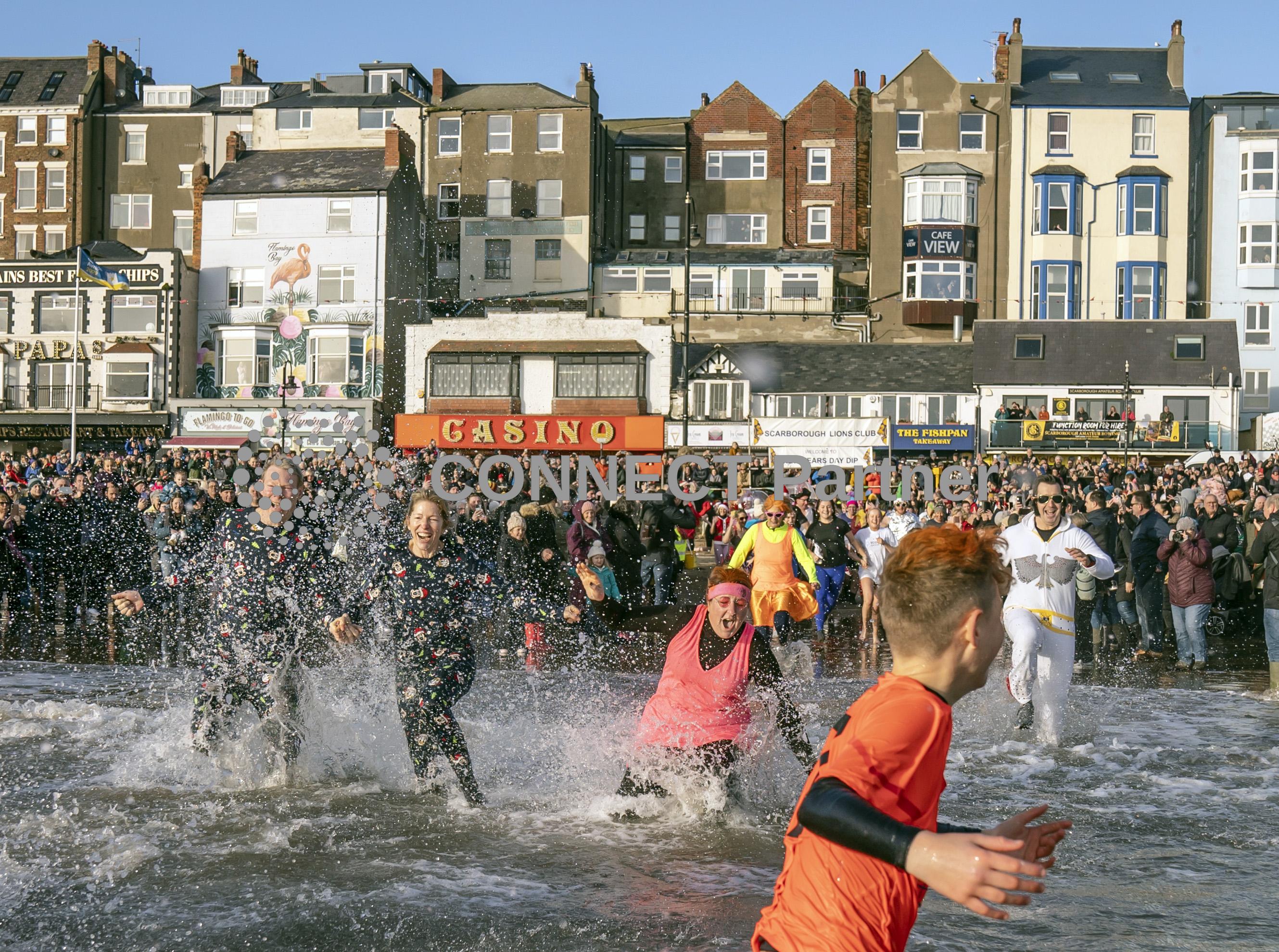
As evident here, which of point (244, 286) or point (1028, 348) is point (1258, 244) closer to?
point (1028, 348)

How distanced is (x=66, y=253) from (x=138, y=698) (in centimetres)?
4263

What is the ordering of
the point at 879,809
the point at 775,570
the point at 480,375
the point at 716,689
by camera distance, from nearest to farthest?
the point at 879,809, the point at 716,689, the point at 775,570, the point at 480,375

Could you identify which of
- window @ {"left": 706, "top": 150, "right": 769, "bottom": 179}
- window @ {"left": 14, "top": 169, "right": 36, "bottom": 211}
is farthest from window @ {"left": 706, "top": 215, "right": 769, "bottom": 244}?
window @ {"left": 14, "top": 169, "right": 36, "bottom": 211}

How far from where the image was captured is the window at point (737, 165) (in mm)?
56500

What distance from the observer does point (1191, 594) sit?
1362 centimetres

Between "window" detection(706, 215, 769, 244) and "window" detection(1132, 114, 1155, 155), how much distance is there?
14.8 meters

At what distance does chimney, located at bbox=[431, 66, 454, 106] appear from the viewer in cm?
5434

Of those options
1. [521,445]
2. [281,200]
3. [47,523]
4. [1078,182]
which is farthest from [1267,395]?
[47,523]

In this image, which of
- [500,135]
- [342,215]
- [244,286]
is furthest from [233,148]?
[500,135]

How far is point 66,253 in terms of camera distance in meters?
48.4

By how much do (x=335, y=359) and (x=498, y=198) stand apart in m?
10.4

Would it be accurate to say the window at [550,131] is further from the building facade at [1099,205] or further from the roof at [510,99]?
the building facade at [1099,205]

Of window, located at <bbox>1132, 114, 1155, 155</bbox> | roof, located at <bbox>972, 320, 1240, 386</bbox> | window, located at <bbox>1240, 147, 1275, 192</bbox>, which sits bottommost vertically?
roof, located at <bbox>972, 320, 1240, 386</bbox>

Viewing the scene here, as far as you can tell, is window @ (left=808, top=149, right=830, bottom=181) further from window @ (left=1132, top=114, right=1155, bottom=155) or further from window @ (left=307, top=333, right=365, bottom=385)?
window @ (left=307, top=333, right=365, bottom=385)
